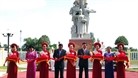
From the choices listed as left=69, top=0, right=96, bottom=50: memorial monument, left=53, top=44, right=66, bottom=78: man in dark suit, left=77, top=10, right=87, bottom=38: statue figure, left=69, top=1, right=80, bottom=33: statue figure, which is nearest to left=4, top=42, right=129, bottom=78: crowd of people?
left=53, top=44, right=66, bottom=78: man in dark suit

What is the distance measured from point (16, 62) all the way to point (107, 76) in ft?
12.4

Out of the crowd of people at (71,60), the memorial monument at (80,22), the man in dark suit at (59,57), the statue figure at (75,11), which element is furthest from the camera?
the statue figure at (75,11)

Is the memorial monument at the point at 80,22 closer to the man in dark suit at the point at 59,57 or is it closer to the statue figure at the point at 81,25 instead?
the statue figure at the point at 81,25

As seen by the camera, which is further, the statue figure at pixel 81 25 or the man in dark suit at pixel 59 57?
the statue figure at pixel 81 25

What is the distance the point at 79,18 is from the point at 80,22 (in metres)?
0.44

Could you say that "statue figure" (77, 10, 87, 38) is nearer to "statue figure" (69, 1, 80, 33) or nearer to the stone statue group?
the stone statue group

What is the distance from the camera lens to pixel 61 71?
15.3 meters

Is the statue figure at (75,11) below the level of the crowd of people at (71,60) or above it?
above

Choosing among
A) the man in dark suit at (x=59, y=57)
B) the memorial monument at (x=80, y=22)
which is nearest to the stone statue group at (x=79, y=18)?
the memorial monument at (x=80, y=22)

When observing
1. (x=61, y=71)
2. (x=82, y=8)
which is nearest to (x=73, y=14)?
(x=82, y=8)

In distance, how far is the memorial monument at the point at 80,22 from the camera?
3716 cm

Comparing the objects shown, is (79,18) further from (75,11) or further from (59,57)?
(59,57)

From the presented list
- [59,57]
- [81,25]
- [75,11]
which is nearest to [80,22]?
[81,25]

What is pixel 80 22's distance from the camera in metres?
37.2
